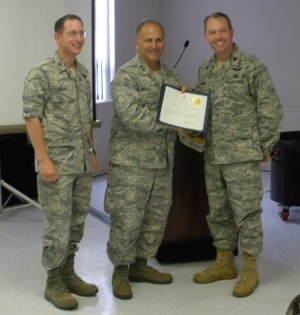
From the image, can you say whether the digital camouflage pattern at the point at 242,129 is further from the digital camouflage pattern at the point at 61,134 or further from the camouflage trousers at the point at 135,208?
the digital camouflage pattern at the point at 61,134

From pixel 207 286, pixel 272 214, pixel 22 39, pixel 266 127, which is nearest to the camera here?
pixel 266 127

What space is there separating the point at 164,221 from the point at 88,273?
23.4 inches

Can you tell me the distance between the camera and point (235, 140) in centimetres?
294

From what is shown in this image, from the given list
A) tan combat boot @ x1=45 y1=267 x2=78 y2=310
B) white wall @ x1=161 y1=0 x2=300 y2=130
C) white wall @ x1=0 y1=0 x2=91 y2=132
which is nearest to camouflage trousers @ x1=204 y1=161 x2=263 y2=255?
tan combat boot @ x1=45 y1=267 x2=78 y2=310

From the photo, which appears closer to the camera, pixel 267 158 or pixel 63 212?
pixel 63 212

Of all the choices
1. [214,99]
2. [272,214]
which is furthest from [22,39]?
[272,214]

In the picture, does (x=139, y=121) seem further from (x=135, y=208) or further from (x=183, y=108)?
(x=135, y=208)

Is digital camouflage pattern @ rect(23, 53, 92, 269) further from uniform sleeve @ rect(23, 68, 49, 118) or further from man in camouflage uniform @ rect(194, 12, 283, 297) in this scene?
man in camouflage uniform @ rect(194, 12, 283, 297)

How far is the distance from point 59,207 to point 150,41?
0.94 metres

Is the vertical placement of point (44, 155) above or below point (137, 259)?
above

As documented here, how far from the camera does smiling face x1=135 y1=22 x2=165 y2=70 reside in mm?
2811

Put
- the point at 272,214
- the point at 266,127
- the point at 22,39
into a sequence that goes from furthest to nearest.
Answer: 1. the point at 272,214
2. the point at 22,39
3. the point at 266,127

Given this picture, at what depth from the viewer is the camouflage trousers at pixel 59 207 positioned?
2729mm

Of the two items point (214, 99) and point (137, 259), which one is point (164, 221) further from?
point (214, 99)
